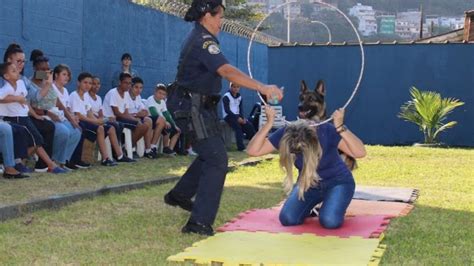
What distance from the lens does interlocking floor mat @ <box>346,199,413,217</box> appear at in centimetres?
722

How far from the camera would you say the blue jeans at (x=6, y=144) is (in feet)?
29.2

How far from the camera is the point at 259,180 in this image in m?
10.2

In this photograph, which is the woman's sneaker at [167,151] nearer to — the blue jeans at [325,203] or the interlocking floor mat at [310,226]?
the interlocking floor mat at [310,226]

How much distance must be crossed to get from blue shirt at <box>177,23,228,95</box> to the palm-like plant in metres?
14.7

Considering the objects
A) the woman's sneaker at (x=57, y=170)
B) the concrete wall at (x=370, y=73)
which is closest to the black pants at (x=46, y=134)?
the woman's sneaker at (x=57, y=170)

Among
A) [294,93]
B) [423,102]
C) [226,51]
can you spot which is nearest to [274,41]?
[294,93]

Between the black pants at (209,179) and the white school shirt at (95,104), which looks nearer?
the black pants at (209,179)

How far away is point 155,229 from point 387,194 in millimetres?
3474

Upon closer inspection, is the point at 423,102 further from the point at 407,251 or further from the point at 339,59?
the point at 407,251

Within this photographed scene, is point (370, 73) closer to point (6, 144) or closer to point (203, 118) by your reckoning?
point (6, 144)

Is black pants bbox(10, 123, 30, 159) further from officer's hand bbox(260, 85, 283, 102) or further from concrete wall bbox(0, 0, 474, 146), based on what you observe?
concrete wall bbox(0, 0, 474, 146)

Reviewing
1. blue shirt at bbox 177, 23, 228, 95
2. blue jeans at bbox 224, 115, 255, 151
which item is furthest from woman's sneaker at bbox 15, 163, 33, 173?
blue jeans at bbox 224, 115, 255, 151

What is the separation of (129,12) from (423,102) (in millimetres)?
8978

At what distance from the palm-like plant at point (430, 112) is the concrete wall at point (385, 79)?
61 centimetres
